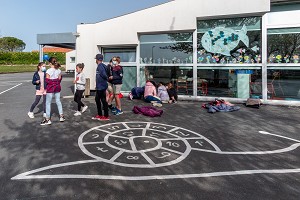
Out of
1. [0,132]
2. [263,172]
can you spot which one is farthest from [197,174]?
[0,132]

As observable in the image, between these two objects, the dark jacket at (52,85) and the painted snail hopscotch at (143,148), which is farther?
the dark jacket at (52,85)

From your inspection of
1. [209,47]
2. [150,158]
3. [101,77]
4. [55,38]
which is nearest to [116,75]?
[101,77]

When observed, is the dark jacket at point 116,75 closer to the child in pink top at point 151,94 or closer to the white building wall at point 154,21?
the child in pink top at point 151,94

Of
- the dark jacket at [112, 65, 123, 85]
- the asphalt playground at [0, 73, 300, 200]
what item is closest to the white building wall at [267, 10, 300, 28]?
the asphalt playground at [0, 73, 300, 200]

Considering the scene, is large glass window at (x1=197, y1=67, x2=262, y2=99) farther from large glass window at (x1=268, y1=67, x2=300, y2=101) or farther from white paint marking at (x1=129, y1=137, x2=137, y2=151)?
white paint marking at (x1=129, y1=137, x2=137, y2=151)

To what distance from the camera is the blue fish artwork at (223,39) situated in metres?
9.62

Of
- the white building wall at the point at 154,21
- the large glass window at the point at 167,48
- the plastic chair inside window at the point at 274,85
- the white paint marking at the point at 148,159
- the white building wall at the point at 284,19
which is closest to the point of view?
the white paint marking at the point at 148,159

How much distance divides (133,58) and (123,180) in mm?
8775

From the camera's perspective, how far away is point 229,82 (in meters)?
9.96

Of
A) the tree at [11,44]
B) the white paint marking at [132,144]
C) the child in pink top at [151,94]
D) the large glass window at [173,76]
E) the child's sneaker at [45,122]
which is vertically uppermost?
the tree at [11,44]

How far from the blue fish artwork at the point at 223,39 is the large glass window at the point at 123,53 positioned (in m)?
3.49

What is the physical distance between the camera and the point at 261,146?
186 inches

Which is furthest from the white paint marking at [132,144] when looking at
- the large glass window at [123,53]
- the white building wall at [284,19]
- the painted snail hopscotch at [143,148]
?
the white building wall at [284,19]

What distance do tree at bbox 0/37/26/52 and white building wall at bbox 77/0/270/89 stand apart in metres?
73.4
